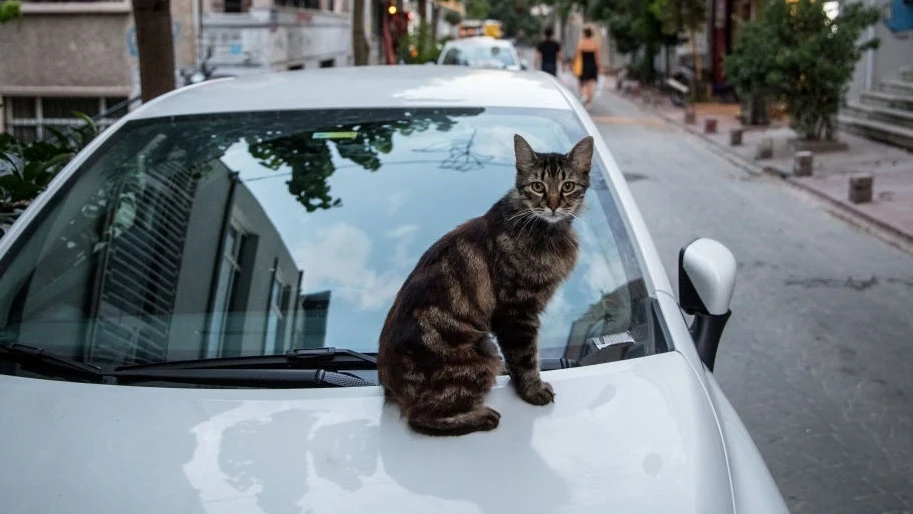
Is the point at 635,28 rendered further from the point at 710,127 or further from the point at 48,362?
the point at 48,362

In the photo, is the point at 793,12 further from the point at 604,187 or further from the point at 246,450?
the point at 246,450

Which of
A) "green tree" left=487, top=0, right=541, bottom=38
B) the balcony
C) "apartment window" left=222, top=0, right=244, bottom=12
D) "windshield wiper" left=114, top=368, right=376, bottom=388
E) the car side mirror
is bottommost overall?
"windshield wiper" left=114, top=368, right=376, bottom=388

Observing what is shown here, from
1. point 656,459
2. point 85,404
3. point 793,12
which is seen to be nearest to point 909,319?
point 656,459

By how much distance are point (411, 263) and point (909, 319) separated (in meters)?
5.81

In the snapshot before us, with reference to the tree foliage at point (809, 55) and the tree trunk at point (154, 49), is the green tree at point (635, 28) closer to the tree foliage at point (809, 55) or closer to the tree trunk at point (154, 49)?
the tree foliage at point (809, 55)

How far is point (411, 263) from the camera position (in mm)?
3277

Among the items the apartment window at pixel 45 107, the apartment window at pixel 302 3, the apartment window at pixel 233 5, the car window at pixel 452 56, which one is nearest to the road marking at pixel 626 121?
the car window at pixel 452 56

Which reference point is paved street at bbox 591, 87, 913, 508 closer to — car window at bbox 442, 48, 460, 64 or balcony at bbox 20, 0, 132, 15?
car window at bbox 442, 48, 460, 64

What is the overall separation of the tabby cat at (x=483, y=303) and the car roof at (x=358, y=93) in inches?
37.4

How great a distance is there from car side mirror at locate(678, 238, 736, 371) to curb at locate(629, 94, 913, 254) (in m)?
8.18

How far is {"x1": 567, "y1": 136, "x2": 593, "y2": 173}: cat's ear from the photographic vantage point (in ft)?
9.55

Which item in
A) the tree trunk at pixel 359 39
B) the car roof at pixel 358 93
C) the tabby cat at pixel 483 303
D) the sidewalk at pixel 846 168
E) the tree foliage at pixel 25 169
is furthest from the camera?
the tree trunk at pixel 359 39

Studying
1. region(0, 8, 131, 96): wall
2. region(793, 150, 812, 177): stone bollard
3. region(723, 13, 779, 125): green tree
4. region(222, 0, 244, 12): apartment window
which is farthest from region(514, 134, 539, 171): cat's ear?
region(222, 0, 244, 12): apartment window

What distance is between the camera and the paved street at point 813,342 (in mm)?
5105
